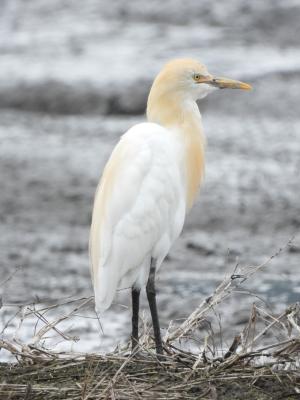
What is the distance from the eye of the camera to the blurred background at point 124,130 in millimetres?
6984

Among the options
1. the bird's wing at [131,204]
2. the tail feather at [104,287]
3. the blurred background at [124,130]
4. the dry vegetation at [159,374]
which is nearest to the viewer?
the dry vegetation at [159,374]

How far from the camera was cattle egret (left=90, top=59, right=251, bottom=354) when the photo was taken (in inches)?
165

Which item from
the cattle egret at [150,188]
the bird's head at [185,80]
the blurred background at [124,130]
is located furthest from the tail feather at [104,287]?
the bird's head at [185,80]

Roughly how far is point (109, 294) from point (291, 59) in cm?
776

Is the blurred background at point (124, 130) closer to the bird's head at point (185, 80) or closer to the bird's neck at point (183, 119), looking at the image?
the bird's neck at point (183, 119)

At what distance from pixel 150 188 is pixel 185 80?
1.48 feet

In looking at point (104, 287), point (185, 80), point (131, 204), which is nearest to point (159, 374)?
point (104, 287)

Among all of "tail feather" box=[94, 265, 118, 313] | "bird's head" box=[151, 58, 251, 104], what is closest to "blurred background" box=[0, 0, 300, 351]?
"tail feather" box=[94, 265, 118, 313]

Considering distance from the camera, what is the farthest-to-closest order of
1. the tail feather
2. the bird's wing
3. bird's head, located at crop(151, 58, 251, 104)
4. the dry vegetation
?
bird's head, located at crop(151, 58, 251, 104), the bird's wing, the tail feather, the dry vegetation

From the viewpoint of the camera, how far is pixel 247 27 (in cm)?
1290

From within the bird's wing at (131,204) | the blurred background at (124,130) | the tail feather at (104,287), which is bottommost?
the blurred background at (124,130)

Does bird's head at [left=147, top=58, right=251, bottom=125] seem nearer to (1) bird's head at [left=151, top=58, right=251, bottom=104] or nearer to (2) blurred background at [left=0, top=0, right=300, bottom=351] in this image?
(1) bird's head at [left=151, top=58, right=251, bottom=104]

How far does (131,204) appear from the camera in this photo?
4.26 meters

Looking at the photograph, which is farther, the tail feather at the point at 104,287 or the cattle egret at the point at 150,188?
the cattle egret at the point at 150,188
